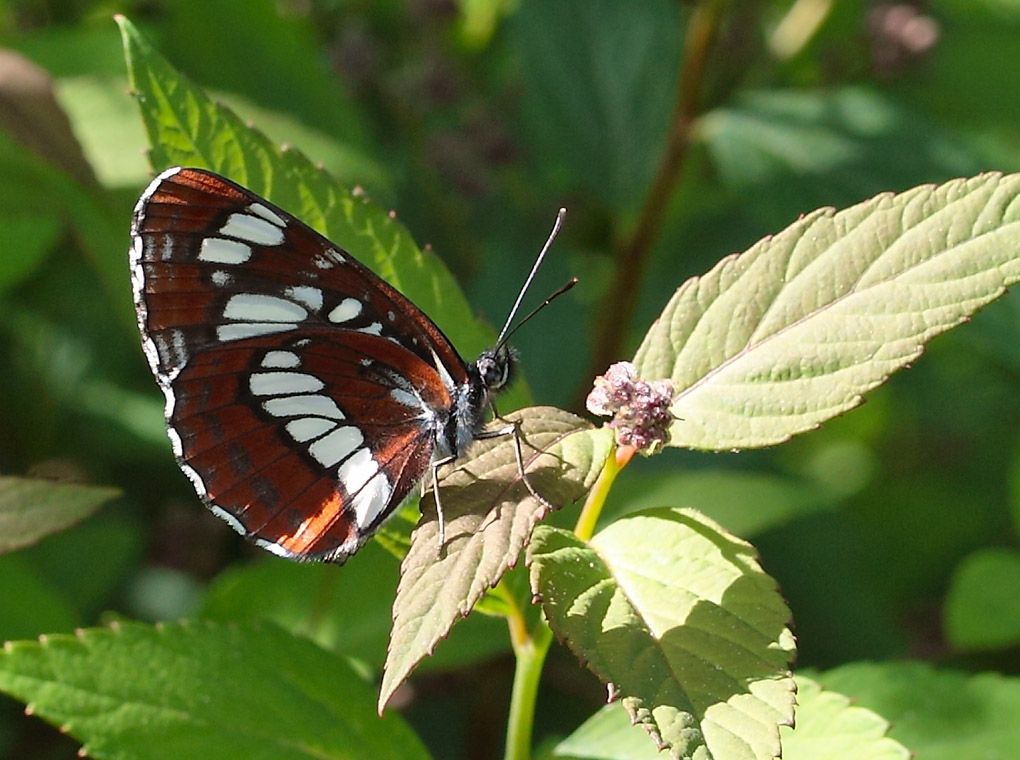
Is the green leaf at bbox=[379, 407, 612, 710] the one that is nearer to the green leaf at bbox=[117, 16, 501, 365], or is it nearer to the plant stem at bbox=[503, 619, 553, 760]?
the plant stem at bbox=[503, 619, 553, 760]

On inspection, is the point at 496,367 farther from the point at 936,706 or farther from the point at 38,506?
the point at 936,706

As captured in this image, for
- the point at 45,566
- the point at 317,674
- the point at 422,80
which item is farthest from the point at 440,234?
the point at 317,674

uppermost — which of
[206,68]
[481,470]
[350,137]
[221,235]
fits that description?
[206,68]

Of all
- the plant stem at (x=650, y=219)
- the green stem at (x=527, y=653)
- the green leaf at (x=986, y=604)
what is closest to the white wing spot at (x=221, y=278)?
the green stem at (x=527, y=653)

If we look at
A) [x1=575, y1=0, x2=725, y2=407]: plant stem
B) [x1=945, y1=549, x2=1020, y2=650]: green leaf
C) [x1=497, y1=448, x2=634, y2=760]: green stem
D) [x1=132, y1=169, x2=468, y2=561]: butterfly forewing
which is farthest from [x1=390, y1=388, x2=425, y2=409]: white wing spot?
[x1=945, y1=549, x2=1020, y2=650]: green leaf

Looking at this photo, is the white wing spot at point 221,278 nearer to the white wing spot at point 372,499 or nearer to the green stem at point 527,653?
the white wing spot at point 372,499

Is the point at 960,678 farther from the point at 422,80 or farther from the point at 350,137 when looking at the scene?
the point at 422,80
